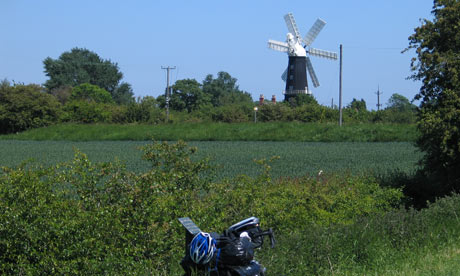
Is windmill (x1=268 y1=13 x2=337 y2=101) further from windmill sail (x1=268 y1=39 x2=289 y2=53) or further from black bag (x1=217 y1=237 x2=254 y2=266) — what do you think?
black bag (x1=217 y1=237 x2=254 y2=266)

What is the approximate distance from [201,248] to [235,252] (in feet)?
0.92

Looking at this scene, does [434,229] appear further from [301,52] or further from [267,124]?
[301,52]

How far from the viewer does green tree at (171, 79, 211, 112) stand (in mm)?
102075

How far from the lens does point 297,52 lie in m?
85.8

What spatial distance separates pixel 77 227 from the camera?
7.51 meters

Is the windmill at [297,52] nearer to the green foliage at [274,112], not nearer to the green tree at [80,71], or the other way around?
the green foliage at [274,112]

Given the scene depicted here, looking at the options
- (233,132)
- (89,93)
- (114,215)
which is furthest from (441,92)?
(89,93)

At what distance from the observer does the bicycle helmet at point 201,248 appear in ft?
13.9

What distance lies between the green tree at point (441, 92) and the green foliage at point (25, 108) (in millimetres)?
50213

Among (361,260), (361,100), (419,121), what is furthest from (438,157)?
(361,100)

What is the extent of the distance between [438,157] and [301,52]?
71682 millimetres

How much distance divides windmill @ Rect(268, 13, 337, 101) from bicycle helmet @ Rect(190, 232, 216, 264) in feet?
272

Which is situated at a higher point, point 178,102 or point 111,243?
point 178,102

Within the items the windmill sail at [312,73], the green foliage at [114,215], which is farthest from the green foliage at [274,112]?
the green foliage at [114,215]
